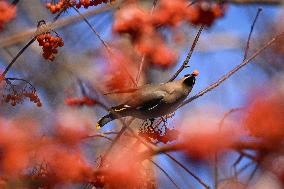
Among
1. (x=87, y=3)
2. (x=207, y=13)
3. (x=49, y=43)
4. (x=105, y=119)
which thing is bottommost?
(x=207, y=13)

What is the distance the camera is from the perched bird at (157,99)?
346 centimetres

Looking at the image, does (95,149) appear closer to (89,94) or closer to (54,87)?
(54,87)

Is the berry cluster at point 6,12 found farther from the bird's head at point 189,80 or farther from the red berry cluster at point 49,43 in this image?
the bird's head at point 189,80

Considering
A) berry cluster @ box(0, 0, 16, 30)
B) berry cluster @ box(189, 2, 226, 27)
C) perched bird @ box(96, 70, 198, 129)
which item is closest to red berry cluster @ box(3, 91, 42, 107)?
perched bird @ box(96, 70, 198, 129)

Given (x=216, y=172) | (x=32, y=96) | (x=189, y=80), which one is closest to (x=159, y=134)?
(x=189, y=80)

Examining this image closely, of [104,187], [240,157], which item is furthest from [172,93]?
[240,157]

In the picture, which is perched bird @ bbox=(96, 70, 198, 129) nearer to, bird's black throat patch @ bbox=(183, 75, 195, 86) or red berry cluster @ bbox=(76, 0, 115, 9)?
bird's black throat patch @ bbox=(183, 75, 195, 86)

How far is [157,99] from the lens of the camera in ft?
12.0

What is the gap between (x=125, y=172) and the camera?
240 centimetres

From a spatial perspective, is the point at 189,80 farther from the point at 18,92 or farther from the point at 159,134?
the point at 18,92

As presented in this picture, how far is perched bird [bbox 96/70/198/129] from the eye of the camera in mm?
3461

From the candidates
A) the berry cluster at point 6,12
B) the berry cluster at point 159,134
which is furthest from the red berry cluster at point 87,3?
the berry cluster at point 159,134

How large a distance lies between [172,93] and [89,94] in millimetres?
1608

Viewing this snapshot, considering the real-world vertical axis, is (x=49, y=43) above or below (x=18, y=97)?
above
